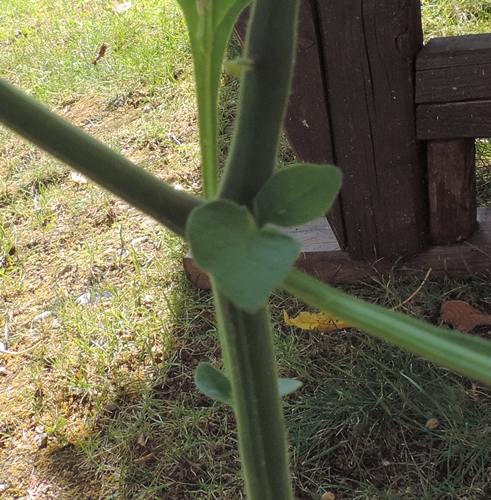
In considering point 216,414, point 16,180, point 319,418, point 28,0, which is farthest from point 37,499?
point 28,0

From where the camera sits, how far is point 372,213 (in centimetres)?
162

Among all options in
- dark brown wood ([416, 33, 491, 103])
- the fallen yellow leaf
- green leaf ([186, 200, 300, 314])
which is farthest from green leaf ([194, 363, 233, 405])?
the fallen yellow leaf

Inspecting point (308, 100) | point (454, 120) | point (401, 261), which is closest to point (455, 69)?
point (454, 120)

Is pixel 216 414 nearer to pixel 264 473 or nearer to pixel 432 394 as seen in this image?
pixel 432 394

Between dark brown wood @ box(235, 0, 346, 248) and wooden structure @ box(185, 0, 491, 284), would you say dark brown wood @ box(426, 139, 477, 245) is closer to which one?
wooden structure @ box(185, 0, 491, 284)

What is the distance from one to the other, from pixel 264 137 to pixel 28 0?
3560 mm

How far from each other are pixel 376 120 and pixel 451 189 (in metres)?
0.27

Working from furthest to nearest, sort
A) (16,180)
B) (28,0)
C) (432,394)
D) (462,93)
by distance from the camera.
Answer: (28,0)
(16,180)
(432,394)
(462,93)

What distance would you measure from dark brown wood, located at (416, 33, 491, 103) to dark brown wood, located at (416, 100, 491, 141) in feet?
0.06

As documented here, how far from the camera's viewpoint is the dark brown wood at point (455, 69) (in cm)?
133

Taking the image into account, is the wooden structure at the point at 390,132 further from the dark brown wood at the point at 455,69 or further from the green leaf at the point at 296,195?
the green leaf at the point at 296,195

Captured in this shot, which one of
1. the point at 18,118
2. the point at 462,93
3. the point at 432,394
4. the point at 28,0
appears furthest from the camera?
the point at 28,0

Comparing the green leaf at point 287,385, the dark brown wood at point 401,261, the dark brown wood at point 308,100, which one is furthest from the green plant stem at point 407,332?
the dark brown wood at point 401,261

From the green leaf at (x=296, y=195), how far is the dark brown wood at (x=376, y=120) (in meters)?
1.13
